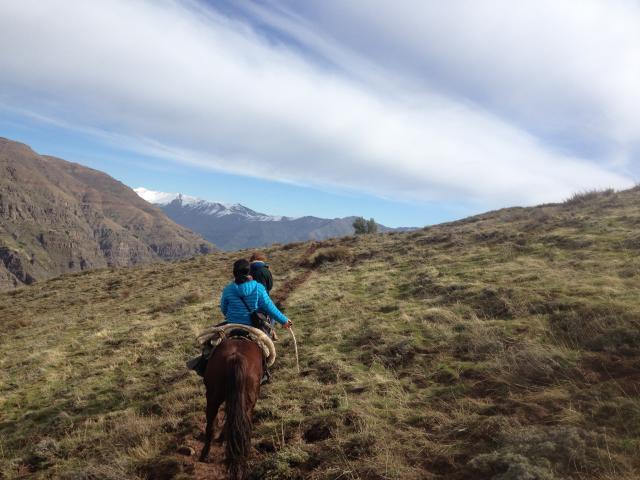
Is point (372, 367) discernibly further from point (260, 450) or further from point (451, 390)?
point (260, 450)

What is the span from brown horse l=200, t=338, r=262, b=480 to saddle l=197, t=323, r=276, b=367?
0.99 feet

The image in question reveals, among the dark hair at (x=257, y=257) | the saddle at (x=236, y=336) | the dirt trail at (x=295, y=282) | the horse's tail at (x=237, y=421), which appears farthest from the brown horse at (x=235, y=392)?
the dirt trail at (x=295, y=282)

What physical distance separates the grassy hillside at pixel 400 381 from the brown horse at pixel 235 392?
2.02 ft

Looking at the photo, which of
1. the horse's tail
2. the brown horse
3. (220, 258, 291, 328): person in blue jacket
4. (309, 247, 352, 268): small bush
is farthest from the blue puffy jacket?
(309, 247, 352, 268): small bush

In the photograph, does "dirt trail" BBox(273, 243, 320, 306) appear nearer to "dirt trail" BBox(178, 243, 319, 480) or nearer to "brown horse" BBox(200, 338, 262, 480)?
"dirt trail" BBox(178, 243, 319, 480)

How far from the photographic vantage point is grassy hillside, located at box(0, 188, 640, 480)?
5.52m

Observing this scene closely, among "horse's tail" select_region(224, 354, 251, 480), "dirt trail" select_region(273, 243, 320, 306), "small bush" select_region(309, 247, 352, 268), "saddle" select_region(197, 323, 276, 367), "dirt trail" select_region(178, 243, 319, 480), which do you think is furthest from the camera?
"small bush" select_region(309, 247, 352, 268)

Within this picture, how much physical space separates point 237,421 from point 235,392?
40 centimetres

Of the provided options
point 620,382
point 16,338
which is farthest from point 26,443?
point 16,338

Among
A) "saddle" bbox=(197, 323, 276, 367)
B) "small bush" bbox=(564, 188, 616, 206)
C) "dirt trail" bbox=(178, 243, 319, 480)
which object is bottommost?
"dirt trail" bbox=(178, 243, 319, 480)

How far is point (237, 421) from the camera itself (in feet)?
18.3

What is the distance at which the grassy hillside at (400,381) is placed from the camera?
5516mm

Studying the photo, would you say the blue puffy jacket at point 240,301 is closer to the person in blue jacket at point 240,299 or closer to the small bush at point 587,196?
the person in blue jacket at point 240,299

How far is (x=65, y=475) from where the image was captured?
6328mm
